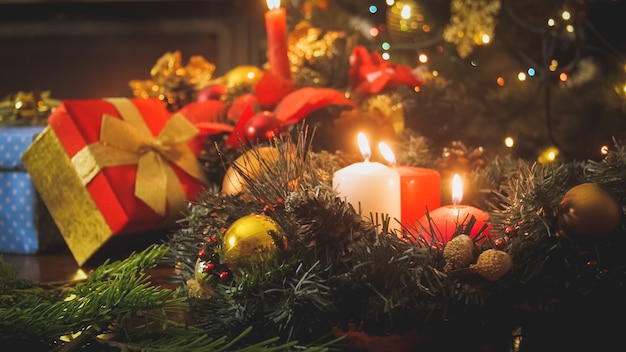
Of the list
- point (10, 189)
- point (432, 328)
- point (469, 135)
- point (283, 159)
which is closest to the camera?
point (432, 328)

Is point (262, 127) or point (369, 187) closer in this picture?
point (369, 187)

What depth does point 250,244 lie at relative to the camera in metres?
0.67

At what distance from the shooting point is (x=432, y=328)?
62cm

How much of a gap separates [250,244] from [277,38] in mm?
706

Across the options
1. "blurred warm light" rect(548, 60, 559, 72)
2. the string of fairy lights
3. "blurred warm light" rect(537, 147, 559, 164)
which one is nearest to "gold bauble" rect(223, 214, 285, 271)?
the string of fairy lights

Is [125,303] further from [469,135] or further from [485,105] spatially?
[485,105]

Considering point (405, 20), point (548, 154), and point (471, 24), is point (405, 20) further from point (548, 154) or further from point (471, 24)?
point (548, 154)

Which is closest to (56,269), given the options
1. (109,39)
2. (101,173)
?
(101,173)

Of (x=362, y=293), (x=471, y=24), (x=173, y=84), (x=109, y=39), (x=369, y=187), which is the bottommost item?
(x=362, y=293)

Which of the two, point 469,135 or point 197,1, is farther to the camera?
point 197,1

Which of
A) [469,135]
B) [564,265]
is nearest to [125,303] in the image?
[564,265]

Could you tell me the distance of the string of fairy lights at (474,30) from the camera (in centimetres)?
144

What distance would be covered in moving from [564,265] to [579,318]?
0.07 meters

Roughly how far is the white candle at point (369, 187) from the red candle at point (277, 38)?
0.56m
